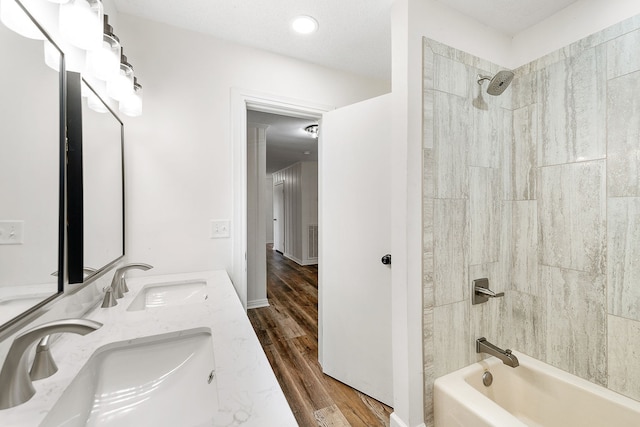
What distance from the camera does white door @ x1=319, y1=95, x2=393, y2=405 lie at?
62.3 inches

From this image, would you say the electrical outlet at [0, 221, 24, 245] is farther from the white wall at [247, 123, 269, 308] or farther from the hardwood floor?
the white wall at [247, 123, 269, 308]

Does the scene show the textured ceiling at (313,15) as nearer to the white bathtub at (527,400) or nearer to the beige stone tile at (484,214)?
the beige stone tile at (484,214)

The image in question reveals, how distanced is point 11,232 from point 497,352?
200 cm

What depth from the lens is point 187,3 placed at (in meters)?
1.35

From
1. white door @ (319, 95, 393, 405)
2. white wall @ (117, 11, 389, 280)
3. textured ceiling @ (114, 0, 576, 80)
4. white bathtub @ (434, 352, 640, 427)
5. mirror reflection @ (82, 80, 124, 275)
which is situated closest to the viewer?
mirror reflection @ (82, 80, 124, 275)

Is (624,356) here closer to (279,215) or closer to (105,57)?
(105,57)

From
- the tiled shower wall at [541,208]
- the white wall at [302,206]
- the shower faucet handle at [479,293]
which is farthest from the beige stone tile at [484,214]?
the white wall at [302,206]

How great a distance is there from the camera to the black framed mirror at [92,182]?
85cm

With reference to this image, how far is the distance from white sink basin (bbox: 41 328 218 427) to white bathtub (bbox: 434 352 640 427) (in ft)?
3.68

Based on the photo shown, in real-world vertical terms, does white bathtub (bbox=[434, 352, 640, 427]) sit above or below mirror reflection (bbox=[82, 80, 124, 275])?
below

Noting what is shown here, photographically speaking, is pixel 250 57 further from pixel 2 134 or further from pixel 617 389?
pixel 617 389

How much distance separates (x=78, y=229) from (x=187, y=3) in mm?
1283

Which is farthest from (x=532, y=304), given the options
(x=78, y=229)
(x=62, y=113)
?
(x=62, y=113)

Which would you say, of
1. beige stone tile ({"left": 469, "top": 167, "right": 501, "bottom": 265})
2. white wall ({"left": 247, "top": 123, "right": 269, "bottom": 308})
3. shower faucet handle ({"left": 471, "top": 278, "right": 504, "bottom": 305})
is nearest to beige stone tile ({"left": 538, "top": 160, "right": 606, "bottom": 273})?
beige stone tile ({"left": 469, "top": 167, "right": 501, "bottom": 265})
